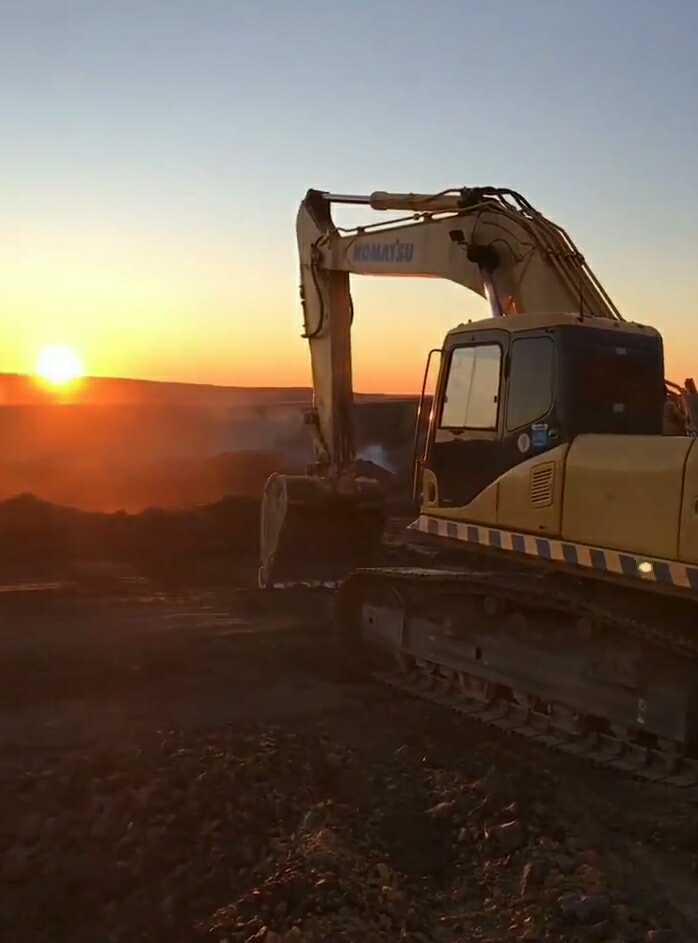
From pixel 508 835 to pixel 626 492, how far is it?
2.46 meters

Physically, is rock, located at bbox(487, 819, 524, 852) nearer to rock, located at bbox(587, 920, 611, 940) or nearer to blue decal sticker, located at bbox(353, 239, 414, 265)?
rock, located at bbox(587, 920, 611, 940)

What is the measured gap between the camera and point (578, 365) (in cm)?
791

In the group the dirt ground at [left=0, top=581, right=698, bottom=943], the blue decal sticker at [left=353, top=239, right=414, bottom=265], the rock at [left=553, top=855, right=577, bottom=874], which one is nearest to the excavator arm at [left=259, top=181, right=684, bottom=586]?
the blue decal sticker at [left=353, top=239, right=414, bottom=265]

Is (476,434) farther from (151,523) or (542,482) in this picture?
(151,523)

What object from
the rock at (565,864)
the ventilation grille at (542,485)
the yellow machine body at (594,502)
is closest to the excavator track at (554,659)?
the yellow machine body at (594,502)

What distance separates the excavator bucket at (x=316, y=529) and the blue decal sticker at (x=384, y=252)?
2.47 meters

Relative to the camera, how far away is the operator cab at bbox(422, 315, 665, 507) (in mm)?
7922

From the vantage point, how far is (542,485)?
26.1ft

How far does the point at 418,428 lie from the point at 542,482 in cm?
149

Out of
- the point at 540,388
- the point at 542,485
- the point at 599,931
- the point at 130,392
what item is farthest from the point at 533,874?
the point at 130,392

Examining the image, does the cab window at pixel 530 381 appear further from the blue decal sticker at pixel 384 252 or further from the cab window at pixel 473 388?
the blue decal sticker at pixel 384 252

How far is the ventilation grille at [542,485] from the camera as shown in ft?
25.8

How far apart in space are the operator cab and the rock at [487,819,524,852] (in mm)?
2882

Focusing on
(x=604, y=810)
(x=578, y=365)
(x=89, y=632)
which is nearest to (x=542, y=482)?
(x=578, y=365)
